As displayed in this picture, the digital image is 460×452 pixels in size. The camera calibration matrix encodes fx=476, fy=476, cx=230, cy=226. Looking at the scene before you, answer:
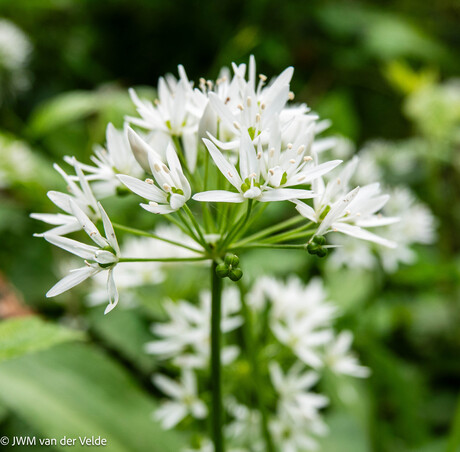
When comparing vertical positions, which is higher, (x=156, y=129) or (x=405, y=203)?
(x=156, y=129)

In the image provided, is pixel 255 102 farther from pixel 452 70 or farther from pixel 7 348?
pixel 452 70

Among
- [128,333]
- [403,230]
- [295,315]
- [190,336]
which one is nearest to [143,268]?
[128,333]

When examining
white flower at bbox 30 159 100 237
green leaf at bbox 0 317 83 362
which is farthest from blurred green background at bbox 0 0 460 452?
white flower at bbox 30 159 100 237

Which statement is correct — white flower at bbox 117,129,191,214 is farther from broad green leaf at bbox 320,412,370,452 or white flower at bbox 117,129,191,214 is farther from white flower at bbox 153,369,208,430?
broad green leaf at bbox 320,412,370,452

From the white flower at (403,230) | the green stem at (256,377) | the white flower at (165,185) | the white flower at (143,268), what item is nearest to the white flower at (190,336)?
the green stem at (256,377)

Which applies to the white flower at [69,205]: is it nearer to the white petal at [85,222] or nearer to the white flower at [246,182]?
the white petal at [85,222]

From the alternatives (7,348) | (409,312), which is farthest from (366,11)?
(7,348)

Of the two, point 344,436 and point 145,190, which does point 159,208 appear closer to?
point 145,190
